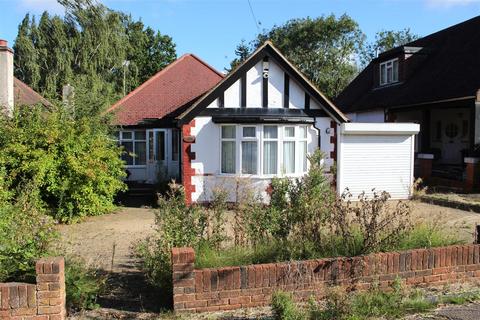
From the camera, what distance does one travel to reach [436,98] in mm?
17938

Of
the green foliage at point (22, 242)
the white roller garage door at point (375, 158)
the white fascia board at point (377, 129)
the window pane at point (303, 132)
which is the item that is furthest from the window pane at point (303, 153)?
the green foliage at point (22, 242)

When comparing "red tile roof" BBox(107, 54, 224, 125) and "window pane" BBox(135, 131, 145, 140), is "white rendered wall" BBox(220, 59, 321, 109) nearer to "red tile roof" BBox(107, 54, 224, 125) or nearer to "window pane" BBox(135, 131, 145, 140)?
"red tile roof" BBox(107, 54, 224, 125)

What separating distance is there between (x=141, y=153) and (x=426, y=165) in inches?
463

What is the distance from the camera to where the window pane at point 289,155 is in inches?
553

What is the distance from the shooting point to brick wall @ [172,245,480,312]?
5004 mm

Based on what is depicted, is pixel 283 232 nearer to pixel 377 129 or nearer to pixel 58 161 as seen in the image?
pixel 58 161

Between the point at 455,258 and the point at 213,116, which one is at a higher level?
the point at 213,116

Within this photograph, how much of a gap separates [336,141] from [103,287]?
10.6m

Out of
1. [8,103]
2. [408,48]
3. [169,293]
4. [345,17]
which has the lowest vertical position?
[169,293]

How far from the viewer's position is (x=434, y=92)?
1861 centimetres

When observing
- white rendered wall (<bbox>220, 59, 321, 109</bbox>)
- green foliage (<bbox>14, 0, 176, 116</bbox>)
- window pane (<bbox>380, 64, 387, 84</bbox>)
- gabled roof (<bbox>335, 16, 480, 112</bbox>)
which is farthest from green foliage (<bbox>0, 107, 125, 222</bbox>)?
green foliage (<bbox>14, 0, 176, 116</bbox>)

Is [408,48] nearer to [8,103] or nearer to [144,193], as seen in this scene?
[144,193]

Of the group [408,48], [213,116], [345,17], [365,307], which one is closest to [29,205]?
[365,307]

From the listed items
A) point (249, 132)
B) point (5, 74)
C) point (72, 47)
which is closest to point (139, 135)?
point (5, 74)
